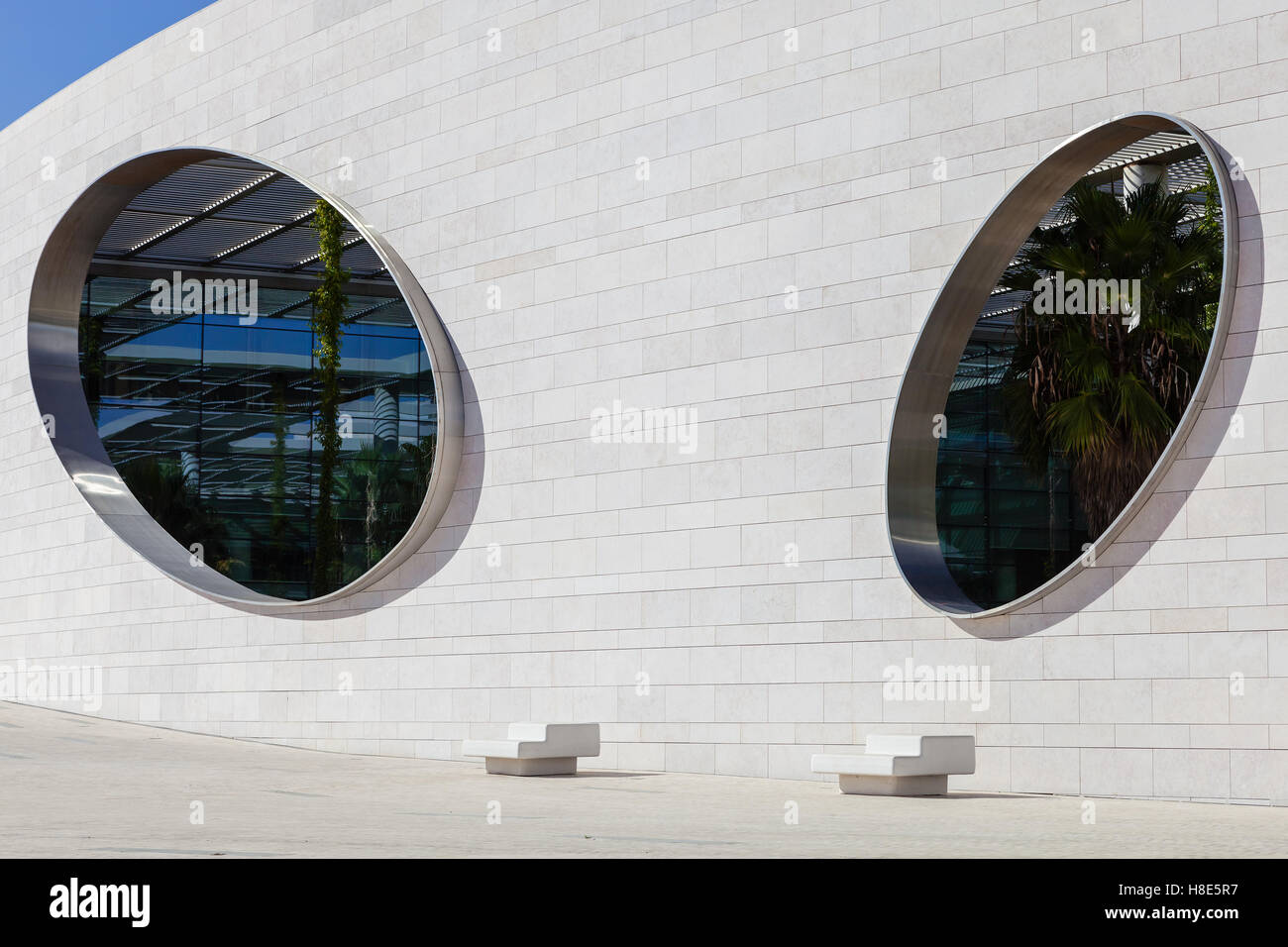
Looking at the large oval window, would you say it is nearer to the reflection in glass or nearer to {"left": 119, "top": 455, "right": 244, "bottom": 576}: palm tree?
the reflection in glass

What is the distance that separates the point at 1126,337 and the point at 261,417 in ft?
62.5

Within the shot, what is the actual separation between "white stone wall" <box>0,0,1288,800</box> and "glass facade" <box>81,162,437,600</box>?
12.1 m

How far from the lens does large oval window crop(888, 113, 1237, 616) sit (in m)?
11.1

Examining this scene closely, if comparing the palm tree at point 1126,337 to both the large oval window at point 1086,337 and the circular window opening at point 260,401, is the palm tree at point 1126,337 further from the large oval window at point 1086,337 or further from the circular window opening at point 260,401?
the circular window opening at point 260,401

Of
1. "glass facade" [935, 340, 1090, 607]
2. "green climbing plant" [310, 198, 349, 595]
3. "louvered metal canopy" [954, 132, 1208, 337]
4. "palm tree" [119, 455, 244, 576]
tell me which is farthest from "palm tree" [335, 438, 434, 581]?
"louvered metal canopy" [954, 132, 1208, 337]

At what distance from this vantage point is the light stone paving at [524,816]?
7301 mm

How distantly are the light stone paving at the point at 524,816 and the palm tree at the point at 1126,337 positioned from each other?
558cm

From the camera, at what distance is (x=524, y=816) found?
9078 mm

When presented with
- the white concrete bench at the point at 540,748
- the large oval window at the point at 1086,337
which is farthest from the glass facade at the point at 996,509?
the white concrete bench at the point at 540,748

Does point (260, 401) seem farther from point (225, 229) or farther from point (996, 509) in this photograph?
point (996, 509)

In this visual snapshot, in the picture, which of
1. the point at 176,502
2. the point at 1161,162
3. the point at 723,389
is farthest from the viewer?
the point at 176,502

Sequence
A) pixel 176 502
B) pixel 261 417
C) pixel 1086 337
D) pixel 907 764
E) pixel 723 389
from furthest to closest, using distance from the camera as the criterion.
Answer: pixel 261 417, pixel 176 502, pixel 1086 337, pixel 723 389, pixel 907 764

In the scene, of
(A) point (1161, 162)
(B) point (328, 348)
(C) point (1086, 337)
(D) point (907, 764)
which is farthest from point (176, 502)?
(D) point (907, 764)
